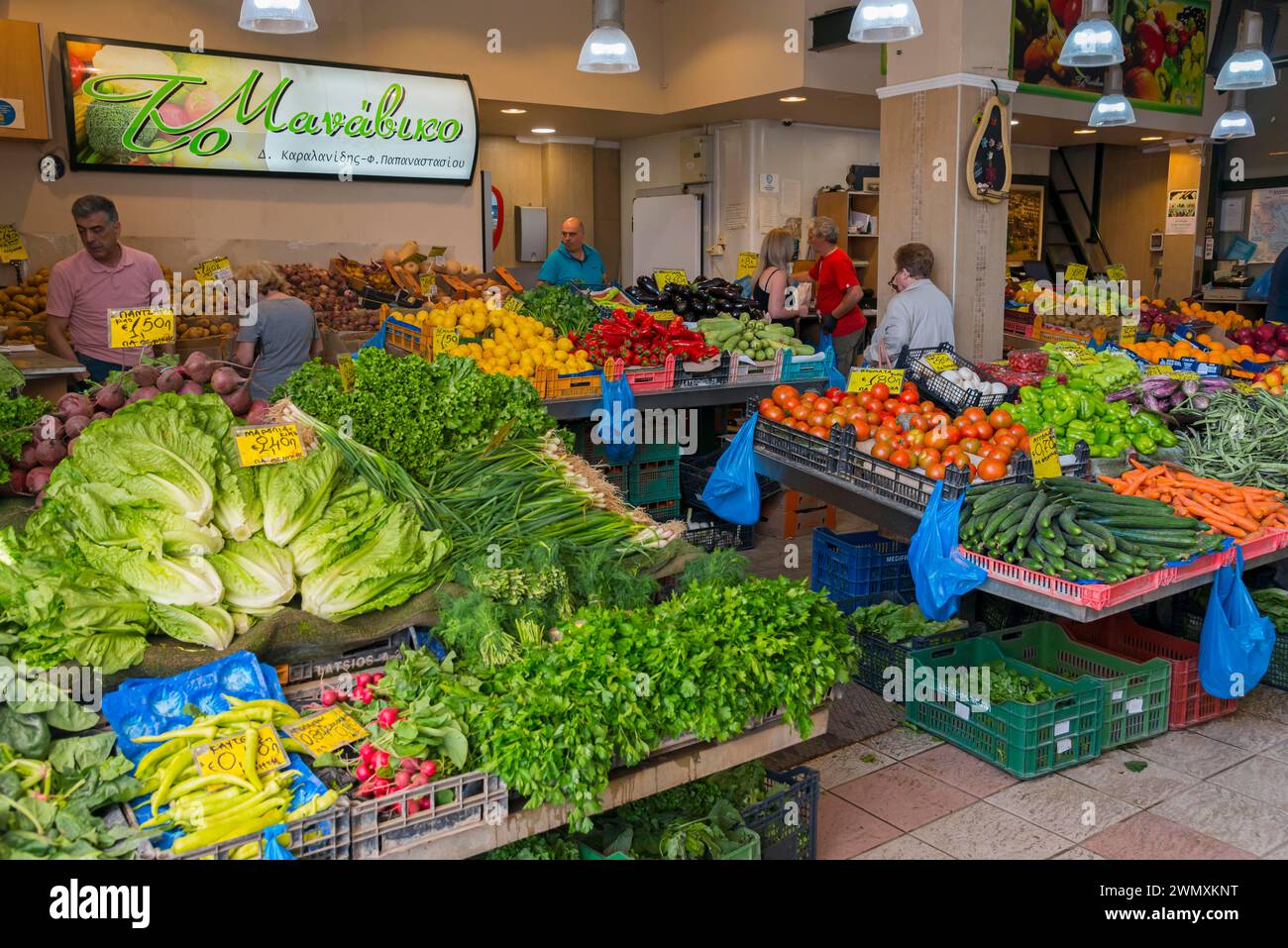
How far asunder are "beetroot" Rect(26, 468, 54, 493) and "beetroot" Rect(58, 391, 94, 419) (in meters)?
0.21

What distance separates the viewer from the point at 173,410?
10.3 ft

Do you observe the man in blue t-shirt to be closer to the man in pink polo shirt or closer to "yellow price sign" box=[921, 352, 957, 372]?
the man in pink polo shirt

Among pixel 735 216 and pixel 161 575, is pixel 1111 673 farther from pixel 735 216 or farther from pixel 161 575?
pixel 735 216

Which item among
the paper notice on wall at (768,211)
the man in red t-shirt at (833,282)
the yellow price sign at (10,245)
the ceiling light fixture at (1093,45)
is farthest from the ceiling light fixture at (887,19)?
the paper notice on wall at (768,211)

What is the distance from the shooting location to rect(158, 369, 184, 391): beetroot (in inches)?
149

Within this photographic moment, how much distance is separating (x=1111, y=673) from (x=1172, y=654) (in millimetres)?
385

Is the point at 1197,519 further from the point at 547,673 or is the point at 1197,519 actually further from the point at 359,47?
the point at 359,47

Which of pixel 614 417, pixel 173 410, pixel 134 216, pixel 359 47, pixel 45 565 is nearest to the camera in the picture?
pixel 45 565

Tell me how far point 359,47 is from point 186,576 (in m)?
6.99

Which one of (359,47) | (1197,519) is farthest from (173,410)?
(359,47)

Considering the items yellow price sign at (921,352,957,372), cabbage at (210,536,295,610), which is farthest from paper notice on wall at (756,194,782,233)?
cabbage at (210,536,295,610)

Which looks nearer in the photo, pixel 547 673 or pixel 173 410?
pixel 547 673

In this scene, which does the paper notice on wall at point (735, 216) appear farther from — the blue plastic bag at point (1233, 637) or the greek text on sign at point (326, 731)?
the greek text on sign at point (326, 731)

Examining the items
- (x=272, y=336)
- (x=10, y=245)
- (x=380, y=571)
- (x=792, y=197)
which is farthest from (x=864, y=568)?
(x=792, y=197)
